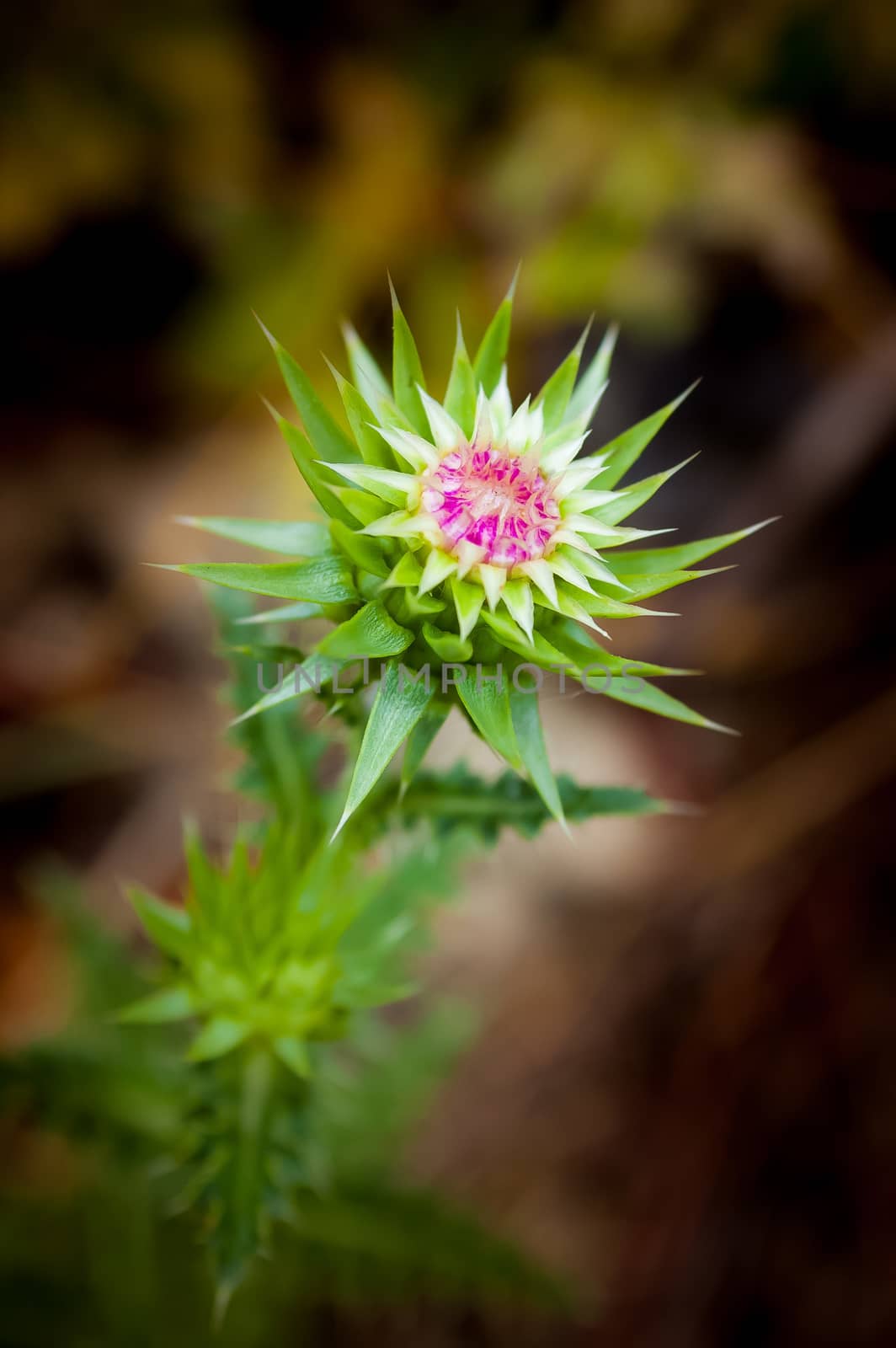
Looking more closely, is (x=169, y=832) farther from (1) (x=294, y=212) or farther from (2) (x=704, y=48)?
(2) (x=704, y=48)

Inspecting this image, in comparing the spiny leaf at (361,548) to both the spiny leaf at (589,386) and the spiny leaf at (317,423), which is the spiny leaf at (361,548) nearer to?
the spiny leaf at (317,423)

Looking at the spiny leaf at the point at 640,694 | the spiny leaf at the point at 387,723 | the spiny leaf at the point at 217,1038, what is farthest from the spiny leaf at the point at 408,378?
the spiny leaf at the point at 217,1038

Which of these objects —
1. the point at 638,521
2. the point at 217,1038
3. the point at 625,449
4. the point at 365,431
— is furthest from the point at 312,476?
the point at 638,521

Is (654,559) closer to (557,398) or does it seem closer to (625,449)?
(625,449)

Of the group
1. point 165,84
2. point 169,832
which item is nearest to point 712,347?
point 165,84

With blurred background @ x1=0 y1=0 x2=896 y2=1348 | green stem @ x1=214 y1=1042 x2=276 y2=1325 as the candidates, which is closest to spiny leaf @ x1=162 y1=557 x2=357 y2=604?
green stem @ x1=214 y1=1042 x2=276 y2=1325
